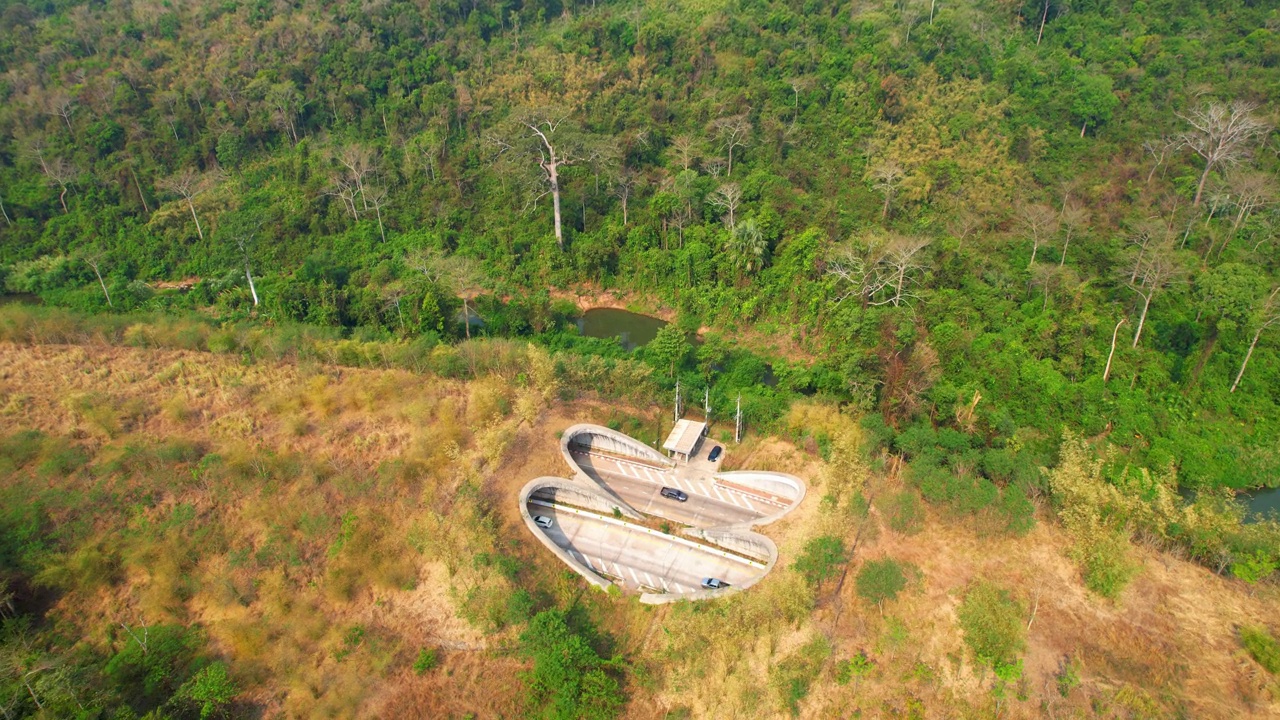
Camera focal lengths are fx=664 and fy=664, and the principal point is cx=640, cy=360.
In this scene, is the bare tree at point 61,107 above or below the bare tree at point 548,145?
above

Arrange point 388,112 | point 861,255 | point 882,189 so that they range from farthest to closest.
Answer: point 388,112 < point 882,189 < point 861,255

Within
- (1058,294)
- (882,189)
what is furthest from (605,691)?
(882,189)

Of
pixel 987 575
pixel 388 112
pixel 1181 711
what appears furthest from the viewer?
pixel 388 112

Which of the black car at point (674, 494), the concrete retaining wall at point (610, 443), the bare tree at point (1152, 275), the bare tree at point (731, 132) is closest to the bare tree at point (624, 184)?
the bare tree at point (731, 132)

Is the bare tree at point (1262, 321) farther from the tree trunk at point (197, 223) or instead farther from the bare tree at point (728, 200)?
the tree trunk at point (197, 223)

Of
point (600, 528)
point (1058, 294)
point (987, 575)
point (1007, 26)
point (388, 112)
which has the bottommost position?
point (600, 528)

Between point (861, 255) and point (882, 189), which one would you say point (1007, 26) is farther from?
point (861, 255)
